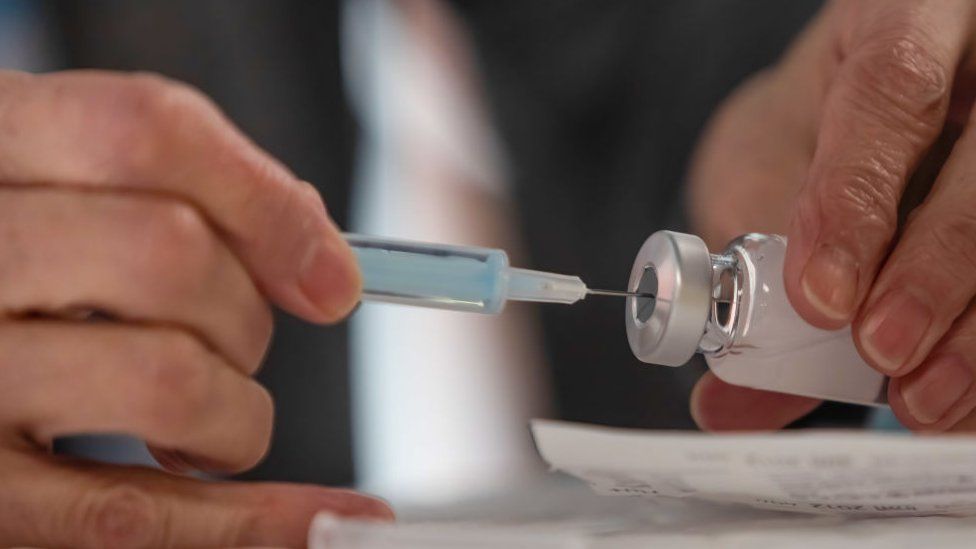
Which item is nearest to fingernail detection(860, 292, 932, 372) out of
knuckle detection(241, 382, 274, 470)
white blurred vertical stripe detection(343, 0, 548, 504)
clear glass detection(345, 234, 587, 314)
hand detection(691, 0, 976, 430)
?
hand detection(691, 0, 976, 430)

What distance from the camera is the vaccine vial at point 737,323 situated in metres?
0.35

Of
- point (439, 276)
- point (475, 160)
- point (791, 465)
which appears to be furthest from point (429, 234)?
point (791, 465)

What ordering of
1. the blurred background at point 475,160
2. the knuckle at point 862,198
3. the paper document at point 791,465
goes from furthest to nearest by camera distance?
1. the blurred background at point 475,160
2. the knuckle at point 862,198
3. the paper document at point 791,465

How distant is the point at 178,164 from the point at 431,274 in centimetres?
11

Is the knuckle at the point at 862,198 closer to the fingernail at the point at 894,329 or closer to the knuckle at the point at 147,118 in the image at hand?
the fingernail at the point at 894,329

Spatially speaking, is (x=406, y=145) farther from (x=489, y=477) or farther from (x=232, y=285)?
(x=232, y=285)

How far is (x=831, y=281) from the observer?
352mm

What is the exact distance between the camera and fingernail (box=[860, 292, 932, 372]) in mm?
355

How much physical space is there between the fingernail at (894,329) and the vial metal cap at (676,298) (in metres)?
0.07

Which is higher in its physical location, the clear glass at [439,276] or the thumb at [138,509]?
the clear glass at [439,276]

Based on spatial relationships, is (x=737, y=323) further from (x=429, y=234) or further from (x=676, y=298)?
(x=429, y=234)

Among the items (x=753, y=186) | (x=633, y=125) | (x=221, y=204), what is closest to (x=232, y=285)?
(x=221, y=204)

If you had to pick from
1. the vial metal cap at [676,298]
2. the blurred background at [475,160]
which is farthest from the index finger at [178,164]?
the blurred background at [475,160]

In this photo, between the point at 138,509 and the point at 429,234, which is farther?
the point at 429,234
